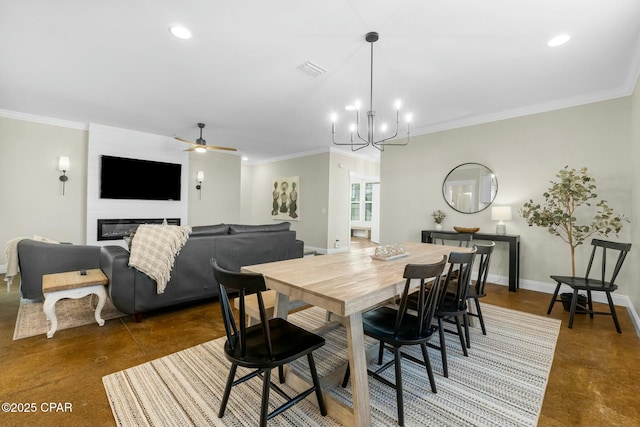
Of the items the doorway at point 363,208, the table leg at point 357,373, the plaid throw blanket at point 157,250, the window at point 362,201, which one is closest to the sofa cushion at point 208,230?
the plaid throw blanket at point 157,250

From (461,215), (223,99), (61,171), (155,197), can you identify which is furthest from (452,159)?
(61,171)

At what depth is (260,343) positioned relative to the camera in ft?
4.79

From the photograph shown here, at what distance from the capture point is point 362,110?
4.30 meters

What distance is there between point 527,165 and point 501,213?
2.61 feet

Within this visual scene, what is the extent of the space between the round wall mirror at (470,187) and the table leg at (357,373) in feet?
12.9

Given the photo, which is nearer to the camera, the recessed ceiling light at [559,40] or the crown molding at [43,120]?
the recessed ceiling light at [559,40]

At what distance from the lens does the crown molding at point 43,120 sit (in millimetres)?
4524

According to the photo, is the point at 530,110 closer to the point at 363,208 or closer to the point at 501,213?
the point at 501,213

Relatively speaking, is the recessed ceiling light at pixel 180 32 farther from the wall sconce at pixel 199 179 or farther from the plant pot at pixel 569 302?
the plant pot at pixel 569 302

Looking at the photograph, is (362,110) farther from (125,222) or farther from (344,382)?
(125,222)

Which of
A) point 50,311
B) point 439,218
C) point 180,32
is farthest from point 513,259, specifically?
point 50,311

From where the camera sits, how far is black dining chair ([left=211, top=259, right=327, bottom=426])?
1255 mm

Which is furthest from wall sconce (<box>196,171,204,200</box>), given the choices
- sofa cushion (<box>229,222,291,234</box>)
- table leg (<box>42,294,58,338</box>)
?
table leg (<box>42,294,58,338</box>)

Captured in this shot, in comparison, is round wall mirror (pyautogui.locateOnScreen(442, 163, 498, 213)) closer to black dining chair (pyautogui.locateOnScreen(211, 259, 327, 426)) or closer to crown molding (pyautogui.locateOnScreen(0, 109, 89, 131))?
black dining chair (pyautogui.locateOnScreen(211, 259, 327, 426))
